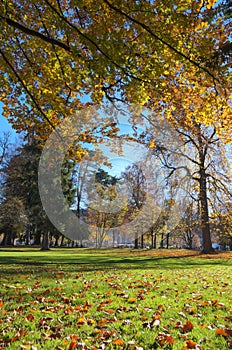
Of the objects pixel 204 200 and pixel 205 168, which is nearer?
pixel 204 200

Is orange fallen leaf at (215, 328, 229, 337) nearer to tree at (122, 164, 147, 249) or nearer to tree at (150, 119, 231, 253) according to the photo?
tree at (150, 119, 231, 253)

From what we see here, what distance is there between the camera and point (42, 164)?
27109mm

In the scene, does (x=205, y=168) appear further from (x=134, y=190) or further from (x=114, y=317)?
(x=114, y=317)

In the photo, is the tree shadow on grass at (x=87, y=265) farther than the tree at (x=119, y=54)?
Yes

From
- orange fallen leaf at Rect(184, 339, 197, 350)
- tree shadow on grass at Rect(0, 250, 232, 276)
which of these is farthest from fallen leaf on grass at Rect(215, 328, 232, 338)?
tree shadow on grass at Rect(0, 250, 232, 276)

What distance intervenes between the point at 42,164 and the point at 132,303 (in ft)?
79.9

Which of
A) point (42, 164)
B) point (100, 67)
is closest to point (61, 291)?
point (100, 67)

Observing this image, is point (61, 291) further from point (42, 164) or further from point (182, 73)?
point (42, 164)

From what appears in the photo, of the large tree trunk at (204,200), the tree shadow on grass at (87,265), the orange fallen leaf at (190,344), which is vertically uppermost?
the large tree trunk at (204,200)

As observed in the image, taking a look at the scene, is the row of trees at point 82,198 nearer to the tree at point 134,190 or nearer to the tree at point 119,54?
the tree at point 134,190

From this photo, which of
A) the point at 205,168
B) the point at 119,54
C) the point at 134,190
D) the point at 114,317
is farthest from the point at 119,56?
the point at 134,190

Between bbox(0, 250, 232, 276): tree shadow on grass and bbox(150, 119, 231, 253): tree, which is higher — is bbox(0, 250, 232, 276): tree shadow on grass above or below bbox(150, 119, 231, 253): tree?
below

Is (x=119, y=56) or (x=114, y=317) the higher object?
(x=119, y=56)

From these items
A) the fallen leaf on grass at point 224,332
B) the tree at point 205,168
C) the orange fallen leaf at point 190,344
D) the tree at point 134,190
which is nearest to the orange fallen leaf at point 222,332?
the fallen leaf on grass at point 224,332
